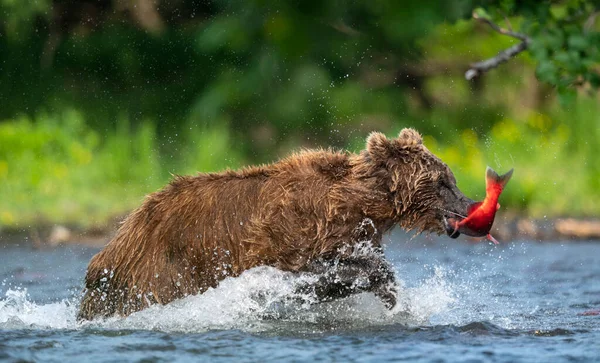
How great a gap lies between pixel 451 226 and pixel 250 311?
1251mm

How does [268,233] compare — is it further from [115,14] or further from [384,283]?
[115,14]

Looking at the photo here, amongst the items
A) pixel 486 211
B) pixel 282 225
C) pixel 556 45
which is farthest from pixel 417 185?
pixel 556 45

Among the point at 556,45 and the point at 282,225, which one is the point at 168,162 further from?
the point at 282,225

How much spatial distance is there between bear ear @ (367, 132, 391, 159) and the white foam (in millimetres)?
816

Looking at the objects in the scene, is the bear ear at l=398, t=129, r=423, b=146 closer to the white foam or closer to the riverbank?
the white foam

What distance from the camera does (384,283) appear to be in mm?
5961

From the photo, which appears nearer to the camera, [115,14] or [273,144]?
[273,144]

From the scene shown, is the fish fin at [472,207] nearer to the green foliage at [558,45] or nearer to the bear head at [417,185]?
the bear head at [417,185]

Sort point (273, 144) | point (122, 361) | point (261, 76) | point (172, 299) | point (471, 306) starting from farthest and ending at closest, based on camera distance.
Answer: point (273, 144)
point (261, 76)
point (471, 306)
point (172, 299)
point (122, 361)

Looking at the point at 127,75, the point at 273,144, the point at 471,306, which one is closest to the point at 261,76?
the point at 273,144

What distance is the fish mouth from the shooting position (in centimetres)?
584

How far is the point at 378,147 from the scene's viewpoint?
5.93m

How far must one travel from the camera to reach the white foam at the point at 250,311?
5699 millimetres

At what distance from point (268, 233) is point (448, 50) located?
10308mm
